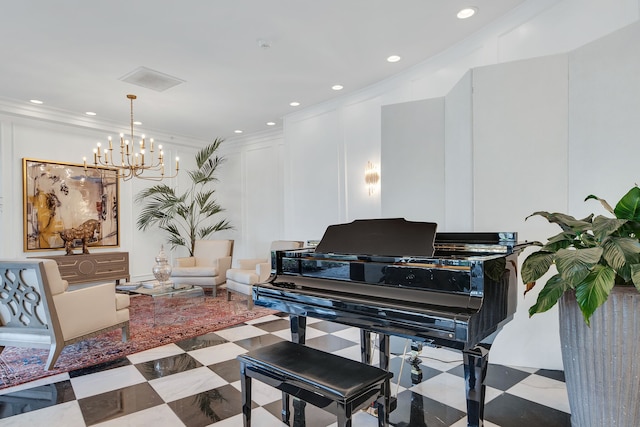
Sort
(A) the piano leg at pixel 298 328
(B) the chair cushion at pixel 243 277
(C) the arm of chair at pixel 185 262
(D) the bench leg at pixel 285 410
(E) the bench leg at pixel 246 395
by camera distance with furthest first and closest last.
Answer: (C) the arm of chair at pixel 185 262, (B) the chair cushion at pixel 243 277, (A) the piano leg at pixel 298 328, (D) the bench leg at pixel 285 410, (E) the bench leg at pixel 246 395

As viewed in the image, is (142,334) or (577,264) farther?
(142,334)

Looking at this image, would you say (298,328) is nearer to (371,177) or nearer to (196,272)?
(371,177)

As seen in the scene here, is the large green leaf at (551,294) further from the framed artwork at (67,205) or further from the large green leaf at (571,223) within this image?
the framed artwork at (67,205)

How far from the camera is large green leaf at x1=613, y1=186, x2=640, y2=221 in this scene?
61.2 inches

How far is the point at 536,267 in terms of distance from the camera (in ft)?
5.33

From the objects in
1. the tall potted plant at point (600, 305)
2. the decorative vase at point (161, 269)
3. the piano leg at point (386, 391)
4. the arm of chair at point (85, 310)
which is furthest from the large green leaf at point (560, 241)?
the decorative vase at point (161, 269)

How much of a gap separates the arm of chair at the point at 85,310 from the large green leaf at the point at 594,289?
10.9 ft

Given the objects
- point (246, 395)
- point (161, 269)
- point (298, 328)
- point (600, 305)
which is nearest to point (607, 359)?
point (600, 305)

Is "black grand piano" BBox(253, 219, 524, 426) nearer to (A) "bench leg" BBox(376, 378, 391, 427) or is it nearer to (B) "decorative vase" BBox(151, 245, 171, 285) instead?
(A) "bench leg" BBox(376, 378, 391, 427)

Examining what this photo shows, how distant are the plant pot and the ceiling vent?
4.47m

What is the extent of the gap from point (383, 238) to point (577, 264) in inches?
32.2

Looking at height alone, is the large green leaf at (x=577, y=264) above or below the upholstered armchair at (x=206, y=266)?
above

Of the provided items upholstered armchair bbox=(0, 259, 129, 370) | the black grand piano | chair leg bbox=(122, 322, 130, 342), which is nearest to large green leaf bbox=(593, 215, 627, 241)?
the black grand piano

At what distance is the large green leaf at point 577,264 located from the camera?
1409 mm
